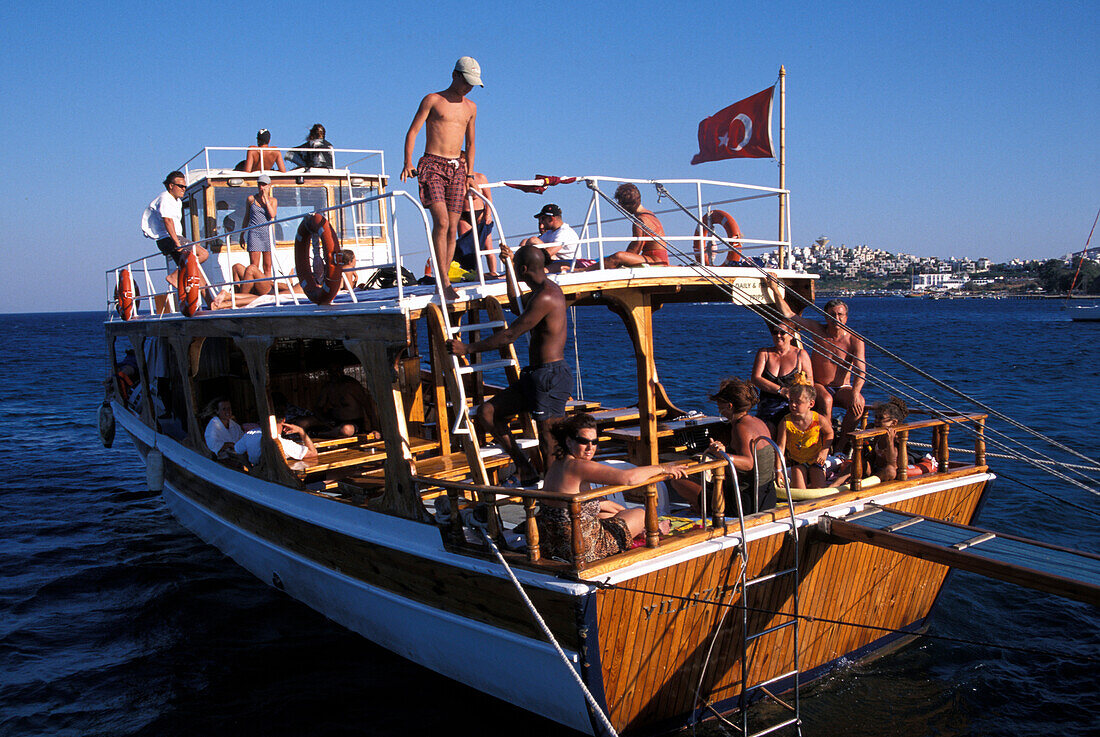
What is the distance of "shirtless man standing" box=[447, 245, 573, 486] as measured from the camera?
6.07 metres

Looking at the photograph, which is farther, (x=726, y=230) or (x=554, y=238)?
(x=726, y=230)

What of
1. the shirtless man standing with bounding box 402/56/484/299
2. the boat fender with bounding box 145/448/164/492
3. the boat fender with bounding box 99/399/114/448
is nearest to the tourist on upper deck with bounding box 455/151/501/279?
the shirtless man standing with bounding box 402/56/484/299

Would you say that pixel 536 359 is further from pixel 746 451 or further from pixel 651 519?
pixel 746 451

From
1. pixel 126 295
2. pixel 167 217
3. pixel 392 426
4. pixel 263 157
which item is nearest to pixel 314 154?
pixel 263 157

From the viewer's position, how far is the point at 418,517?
21.2 ft

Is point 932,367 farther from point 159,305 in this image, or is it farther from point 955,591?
point 159,305

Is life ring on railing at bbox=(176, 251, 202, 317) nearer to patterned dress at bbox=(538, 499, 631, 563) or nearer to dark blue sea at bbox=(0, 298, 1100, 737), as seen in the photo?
dark blue sea at bbox=(0, 298, 1100, 737)

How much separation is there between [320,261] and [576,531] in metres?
3.95

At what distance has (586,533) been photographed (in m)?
5.43

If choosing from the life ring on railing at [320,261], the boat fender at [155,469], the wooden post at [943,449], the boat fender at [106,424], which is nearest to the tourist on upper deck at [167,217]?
the boat fender at [155,469]

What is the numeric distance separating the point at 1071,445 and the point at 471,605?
16.0 m

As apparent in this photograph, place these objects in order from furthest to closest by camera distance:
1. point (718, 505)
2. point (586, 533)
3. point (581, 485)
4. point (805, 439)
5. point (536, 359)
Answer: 1. point (805, 439)
2. point (536, 359)
3. point (718, 505)
4. point (581, 485)
5. point (586, 533)

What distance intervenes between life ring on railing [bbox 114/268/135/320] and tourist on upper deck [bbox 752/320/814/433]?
32.8 feet

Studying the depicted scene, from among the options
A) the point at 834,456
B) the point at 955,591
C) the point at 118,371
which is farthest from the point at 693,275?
the point at 118,371
